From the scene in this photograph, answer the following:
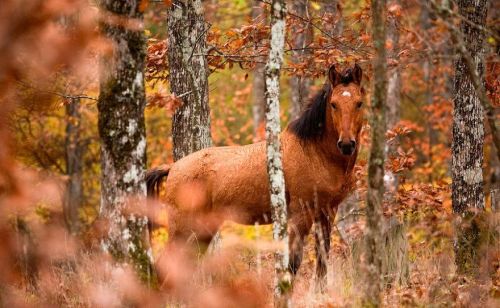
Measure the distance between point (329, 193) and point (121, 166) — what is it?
3.18 metres

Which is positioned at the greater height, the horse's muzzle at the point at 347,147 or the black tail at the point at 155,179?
the horse's muzzle at the point at 347,147

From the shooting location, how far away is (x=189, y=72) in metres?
9.35

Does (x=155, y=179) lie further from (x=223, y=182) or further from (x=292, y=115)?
(x=292, y=115)

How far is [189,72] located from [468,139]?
147 inches

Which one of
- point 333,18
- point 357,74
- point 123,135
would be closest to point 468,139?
point 357,74

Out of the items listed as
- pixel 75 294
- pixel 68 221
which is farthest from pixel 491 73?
pixel 68 221

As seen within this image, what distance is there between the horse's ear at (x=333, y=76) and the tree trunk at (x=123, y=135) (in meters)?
2.67

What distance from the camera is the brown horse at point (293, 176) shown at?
7.68m

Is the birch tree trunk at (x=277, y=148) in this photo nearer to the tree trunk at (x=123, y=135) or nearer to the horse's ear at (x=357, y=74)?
the tree trunk at (x=123, y=135)

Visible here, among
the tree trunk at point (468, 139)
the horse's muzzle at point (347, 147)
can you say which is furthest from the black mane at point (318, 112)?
the tree trunk at point (468, 139)

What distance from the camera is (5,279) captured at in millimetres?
5699

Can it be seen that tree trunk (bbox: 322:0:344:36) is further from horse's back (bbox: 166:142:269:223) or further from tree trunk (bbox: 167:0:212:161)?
horse's back (bbox: 166:142:269:223)

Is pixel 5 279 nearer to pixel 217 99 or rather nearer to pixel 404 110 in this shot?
pixel 217 99

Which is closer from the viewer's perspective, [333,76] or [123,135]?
[123,135]
